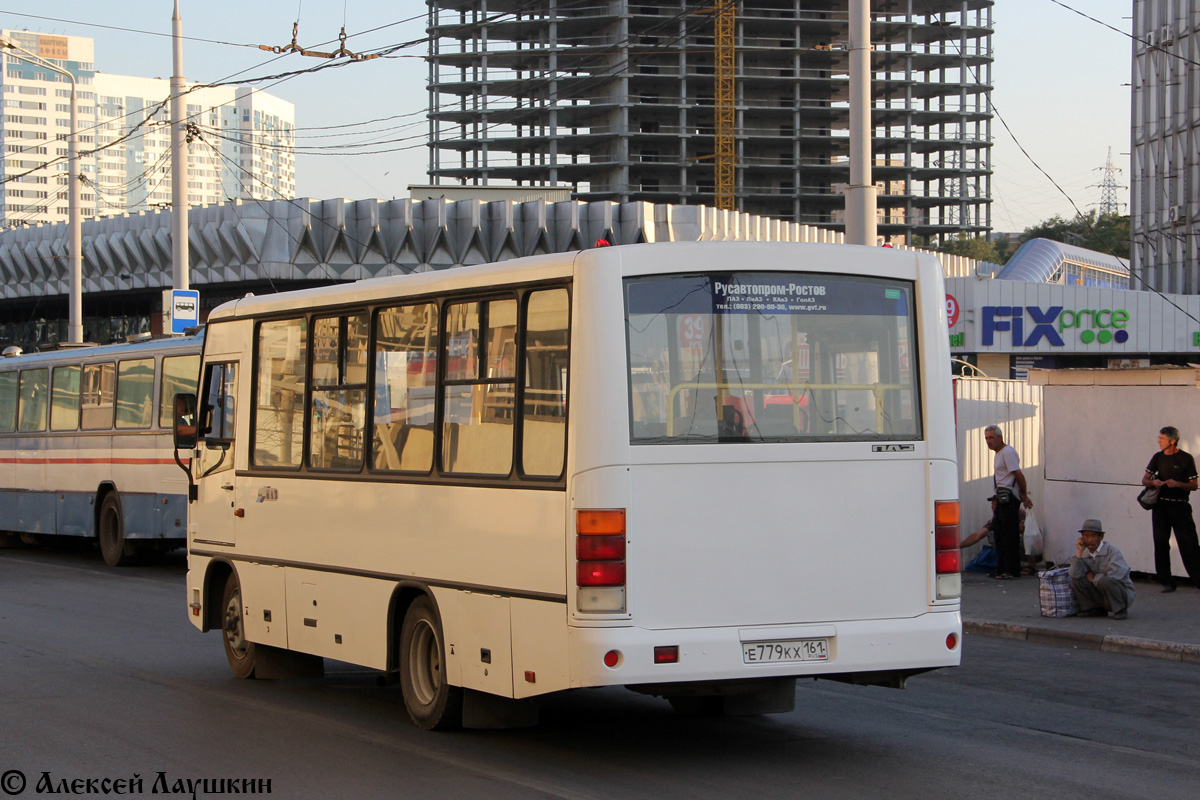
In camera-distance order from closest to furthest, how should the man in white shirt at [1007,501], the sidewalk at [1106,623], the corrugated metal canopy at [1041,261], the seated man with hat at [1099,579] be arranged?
the sidewalk at [1106,623] < the seated man with hat at [1099,579] < the man in white shirt at [1007,501] < the corrugated metal canopy at [1041,261]

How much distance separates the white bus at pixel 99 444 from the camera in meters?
19.5

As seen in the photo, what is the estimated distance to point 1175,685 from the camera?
32.9 feet

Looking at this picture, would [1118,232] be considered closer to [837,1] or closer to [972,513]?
[837,1]

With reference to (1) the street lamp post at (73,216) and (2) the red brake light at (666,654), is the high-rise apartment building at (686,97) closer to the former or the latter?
(1) the street lamp post at (73,216)

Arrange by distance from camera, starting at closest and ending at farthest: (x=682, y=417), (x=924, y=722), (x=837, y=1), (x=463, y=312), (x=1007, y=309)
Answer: (x=682, y=417), (x=463, y=312), (x=924, y=722), (x=1007, y=309), (x=837, y=1)


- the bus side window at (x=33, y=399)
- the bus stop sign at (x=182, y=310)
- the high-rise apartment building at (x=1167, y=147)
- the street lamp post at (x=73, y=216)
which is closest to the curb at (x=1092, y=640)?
the bus side window at (x=33, y=399)

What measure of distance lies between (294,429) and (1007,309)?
45.6 metres

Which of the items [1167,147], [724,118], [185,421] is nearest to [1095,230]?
[724,118]

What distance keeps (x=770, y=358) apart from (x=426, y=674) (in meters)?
2.86

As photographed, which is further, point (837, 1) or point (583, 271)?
point (837, 1)

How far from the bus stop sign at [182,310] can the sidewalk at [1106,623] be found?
17341 mm

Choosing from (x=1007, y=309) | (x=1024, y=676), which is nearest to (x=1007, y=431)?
(x=1024, y=676)

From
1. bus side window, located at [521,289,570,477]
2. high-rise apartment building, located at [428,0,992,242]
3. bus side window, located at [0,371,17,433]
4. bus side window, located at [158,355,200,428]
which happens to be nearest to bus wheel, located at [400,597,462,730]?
bus side window, located at [521,289,570,477]

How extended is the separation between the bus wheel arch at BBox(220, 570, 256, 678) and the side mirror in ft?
3.56
